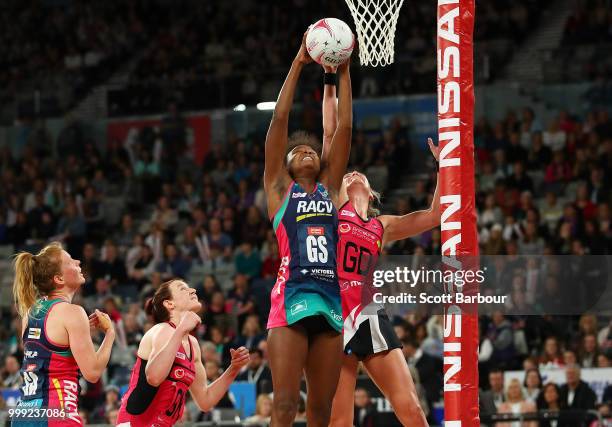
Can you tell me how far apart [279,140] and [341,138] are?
46 cm

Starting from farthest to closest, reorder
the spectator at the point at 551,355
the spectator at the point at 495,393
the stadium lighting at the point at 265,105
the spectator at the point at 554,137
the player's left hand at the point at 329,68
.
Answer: the stadium lighting at the point at 265,105 → the spectator at the point at 554,137 → the spectator at the point at 551,355 → the spectator at the point at 495,393 → the player's left hand at the point at 329,68

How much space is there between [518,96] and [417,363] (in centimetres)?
740

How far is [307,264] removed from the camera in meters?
7.24

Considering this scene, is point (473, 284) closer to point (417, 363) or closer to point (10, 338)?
point (417, 363)

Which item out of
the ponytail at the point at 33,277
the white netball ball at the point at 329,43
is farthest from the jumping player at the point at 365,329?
the ponytail at the point at 33,277

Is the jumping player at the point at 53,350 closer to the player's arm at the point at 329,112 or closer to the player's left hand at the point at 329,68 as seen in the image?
the player's arm at the point at 329,112

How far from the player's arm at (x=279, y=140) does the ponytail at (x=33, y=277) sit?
1525mm

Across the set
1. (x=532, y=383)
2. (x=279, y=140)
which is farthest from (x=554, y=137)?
(x=279, y=140)

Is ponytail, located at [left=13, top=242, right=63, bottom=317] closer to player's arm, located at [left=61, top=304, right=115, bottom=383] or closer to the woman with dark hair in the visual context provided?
player's arm, located at [left=61, top=304, right=115, bottom=383]

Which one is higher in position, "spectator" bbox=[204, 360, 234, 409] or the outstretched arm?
the outstretched arm

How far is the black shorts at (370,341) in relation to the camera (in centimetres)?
863

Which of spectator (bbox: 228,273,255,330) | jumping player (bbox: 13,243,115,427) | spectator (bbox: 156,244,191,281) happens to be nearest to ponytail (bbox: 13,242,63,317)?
jumping player (bbox: 13,243,115,427)

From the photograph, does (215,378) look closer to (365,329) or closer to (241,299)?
(241,299)

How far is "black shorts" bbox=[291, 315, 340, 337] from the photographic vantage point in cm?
718
